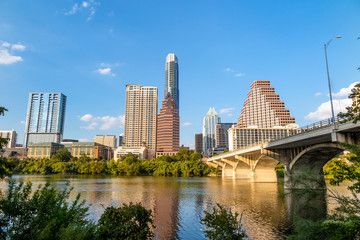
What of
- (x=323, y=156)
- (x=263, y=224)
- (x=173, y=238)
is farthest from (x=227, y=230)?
(x=323, y=156)

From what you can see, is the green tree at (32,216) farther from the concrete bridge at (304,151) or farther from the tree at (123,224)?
the concrete bridge at (304,151)

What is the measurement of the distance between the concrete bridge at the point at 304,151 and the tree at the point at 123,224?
9075mm

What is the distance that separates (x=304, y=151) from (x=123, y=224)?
4457 centimetres

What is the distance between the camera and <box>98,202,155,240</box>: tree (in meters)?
11.1

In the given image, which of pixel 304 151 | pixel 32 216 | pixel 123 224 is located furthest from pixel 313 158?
pixel 32 216

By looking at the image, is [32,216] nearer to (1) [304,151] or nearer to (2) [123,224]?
(2) [123,224]

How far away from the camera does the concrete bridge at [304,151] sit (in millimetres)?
32500

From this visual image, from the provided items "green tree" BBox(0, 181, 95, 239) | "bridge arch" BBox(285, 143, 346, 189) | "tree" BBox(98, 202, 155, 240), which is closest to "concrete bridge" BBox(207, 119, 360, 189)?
"bridge arch" BBox(285, 143, 346, 189)

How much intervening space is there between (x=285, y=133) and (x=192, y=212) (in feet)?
593

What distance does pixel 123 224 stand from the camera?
11.3 meters

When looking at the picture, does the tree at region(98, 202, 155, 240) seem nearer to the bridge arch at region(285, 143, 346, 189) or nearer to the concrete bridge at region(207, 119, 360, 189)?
the concrete bridge at region(207, 119, 360, 189)

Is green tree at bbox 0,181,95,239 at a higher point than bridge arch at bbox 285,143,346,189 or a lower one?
lower

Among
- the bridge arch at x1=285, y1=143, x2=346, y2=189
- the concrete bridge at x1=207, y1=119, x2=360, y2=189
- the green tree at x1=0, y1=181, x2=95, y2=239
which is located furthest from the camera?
the bridge arch at x1=285, y1=143, x2=346, y2=189

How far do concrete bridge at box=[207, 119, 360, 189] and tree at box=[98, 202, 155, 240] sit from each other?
907 cm
